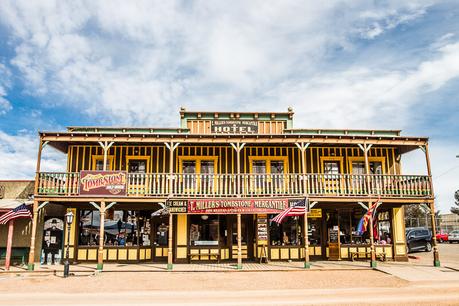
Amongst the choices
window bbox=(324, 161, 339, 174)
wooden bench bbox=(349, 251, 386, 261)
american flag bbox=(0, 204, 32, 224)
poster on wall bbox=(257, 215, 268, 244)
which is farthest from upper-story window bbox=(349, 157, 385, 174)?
Result: american flag bbox=(0, 204, 32, 224)

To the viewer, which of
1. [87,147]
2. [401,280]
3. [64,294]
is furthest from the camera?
[87,147]

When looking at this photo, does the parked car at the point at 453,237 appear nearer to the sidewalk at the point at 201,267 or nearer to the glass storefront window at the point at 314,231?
the sidewalk at the point at 201,267

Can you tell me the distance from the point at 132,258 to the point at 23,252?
4.94m

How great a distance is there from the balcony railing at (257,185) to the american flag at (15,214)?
3.27 ft

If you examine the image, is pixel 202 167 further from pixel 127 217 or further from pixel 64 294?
pixel 64 294

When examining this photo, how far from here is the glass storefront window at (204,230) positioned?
60.8 ft

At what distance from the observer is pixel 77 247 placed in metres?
18.1

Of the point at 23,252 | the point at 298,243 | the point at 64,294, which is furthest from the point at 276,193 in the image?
the point at 23,252

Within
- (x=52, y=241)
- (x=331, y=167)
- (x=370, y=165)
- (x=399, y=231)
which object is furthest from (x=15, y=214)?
(x=399, y=231)

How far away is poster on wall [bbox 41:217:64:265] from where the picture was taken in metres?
18.0

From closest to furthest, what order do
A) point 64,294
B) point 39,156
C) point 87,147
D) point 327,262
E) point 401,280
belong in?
point 64,294 → point 401,280 → point 39,156 → point 327,262 → point 87,147

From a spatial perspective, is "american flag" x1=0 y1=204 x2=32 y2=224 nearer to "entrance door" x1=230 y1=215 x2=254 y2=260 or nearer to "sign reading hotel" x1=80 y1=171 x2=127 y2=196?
"sign reading hotel" x1=80 y1=171 x2=127 y2=196

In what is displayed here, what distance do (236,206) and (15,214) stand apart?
9314mm

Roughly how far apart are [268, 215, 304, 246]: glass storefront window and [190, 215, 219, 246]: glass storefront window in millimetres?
2723
